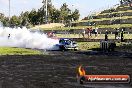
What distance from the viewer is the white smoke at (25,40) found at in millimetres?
69000

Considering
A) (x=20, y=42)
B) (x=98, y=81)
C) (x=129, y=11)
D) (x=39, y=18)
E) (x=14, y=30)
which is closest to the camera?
(x=98, y=81)

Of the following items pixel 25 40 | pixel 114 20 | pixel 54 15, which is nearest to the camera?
pixel 25 40

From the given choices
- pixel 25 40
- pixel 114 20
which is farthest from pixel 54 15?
pixel 25 40

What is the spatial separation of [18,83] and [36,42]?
48.6 metres

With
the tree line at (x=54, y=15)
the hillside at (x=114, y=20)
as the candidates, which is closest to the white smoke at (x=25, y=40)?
the hillside at (x=114, y=20)

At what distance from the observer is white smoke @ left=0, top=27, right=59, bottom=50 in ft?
226

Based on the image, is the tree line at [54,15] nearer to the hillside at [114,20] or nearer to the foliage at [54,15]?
the foliage at [54,15]

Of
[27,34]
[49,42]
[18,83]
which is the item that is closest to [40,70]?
[18,83]

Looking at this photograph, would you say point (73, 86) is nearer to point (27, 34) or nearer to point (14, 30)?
point (27, 34)

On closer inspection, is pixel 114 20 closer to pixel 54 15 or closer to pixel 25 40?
pixel 25 40

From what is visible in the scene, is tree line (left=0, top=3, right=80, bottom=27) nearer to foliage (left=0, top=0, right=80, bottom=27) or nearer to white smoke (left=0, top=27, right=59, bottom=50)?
foliage (left=0, top=0, right=80, bottom=27)

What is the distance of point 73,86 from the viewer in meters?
22.2

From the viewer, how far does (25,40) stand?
7650cm

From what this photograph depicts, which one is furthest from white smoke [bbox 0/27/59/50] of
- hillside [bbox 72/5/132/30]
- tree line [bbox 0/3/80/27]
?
tree line [bbox 0/3/80/27]
